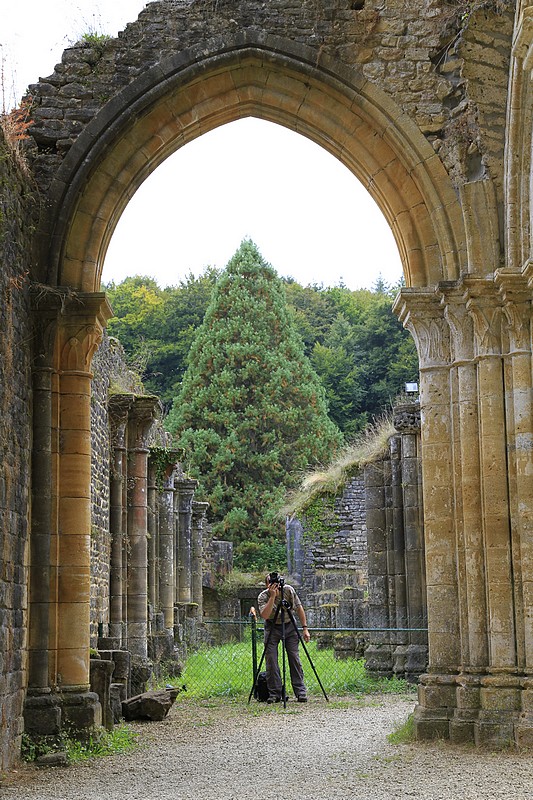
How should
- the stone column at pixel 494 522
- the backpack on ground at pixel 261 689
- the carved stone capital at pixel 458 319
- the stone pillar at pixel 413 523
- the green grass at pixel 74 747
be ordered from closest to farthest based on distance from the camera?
the green grass at pixel 74 747
the stone column at pixel 494 522
the carved stone capital at pixel 458 319
the backpack on ground at pixel 261 689
the stone pillar at pixel 413 523

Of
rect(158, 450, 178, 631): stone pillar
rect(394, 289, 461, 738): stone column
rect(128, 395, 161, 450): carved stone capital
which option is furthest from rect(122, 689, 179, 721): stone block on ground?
rect(158, 450, 178, 631): stone pillar

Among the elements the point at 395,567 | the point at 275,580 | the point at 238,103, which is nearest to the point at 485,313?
the point at 238,103

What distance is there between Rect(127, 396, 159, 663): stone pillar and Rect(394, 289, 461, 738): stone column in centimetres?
609

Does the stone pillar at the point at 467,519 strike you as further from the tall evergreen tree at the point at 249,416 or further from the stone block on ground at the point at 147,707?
the tall evergreen tree at the point at 249,416

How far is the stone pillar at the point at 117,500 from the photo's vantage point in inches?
538

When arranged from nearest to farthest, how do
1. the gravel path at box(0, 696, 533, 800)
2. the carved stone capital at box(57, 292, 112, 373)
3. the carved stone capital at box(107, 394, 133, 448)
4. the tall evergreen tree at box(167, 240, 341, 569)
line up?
1. the gravel path at box(0, 696, 533, 800)
2. the carved stone capital at box(57, 292, 112, 373)
3. the carved stone capital at box(107, 394, 133, 448)
4. the tall evergreen tree at box(167, 240, 341, 569)

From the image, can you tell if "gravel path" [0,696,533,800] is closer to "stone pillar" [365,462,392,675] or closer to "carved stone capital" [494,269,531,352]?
"carved stone capital" [494,269,531,352]

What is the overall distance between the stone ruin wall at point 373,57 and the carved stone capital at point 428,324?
0.95 m

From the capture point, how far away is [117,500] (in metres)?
13.9

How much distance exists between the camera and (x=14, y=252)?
8.10 meters

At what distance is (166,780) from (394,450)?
8.22 metres

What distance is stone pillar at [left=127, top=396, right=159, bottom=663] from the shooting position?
14.3m

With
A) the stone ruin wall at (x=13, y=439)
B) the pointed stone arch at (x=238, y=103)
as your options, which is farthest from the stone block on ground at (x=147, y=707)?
the pointed stone arch at (x=238, y=103)

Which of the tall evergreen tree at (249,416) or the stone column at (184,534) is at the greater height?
the tall evergreen tree at (249,416)
